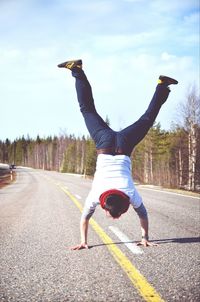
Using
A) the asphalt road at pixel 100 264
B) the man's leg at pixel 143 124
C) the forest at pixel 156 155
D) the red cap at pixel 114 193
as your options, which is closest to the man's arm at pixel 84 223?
the asphalt road at pixel 100 264

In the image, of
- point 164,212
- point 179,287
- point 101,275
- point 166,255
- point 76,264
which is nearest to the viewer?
point 179,287

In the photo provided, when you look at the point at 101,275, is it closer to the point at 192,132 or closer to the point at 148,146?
the point at 192,132

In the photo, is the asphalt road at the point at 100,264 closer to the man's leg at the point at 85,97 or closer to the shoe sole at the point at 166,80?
the man's leg at the point at 85,97

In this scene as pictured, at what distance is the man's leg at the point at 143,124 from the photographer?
187 inches

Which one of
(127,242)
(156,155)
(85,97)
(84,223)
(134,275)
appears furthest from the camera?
(156,155)

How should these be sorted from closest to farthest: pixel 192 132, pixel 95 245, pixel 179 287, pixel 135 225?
pixel 179 287, pixel 95 245, pixel 135 225, pixel 192 132

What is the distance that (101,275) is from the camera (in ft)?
13.4

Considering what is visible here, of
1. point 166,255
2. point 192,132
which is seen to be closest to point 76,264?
point 166,255

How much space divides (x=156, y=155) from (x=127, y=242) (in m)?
59.0

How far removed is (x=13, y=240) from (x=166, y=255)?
111 inches

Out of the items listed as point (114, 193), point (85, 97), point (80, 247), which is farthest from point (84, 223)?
point (85, 97)

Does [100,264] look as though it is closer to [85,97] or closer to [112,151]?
[112,151]

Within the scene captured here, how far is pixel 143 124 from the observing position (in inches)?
200

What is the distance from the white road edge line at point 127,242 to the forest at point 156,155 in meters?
21.8
